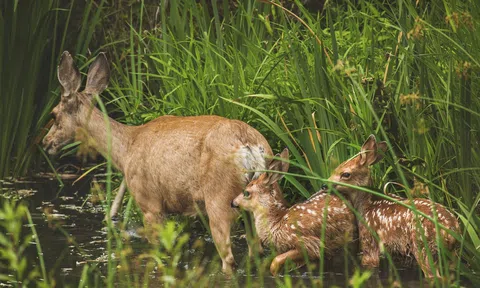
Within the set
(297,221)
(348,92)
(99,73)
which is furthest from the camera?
(99,73)

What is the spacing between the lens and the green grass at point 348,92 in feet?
21.4

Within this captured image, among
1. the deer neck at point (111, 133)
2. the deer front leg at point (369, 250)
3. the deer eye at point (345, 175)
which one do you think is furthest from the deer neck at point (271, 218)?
the deer neck at point (111, 133)

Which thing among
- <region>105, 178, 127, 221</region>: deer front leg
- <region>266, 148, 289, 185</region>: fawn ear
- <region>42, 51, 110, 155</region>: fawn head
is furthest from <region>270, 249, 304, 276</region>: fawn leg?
<region>42, 51, 110, 155</region>: fawn head

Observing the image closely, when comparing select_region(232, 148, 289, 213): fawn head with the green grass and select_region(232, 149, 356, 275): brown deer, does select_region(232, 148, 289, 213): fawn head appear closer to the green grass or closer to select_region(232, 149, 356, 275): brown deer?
select_region(232, 149, 356, 275): brown deer

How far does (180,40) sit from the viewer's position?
32.6 ft

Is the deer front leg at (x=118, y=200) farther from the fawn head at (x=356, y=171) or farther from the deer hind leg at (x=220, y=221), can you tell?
the fawn head at (x=356, y=171)

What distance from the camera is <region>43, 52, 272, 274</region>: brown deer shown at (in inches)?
281

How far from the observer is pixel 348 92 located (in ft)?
25.9

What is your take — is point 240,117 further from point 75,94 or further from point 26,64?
point 26,64

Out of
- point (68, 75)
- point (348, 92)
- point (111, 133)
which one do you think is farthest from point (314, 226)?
point (68, 75)

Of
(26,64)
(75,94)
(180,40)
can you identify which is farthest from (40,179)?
(75,94)

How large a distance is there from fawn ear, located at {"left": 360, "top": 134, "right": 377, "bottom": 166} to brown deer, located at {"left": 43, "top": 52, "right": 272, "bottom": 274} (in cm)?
59

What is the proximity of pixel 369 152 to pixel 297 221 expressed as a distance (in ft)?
2.06

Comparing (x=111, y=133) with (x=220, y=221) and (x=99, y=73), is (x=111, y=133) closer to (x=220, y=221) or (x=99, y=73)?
(x=99, y=73)
